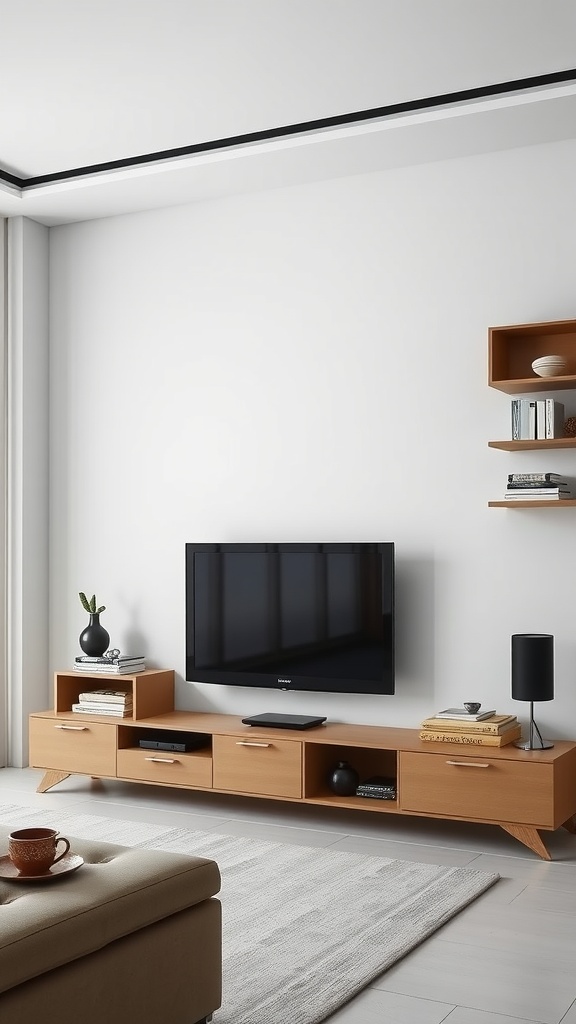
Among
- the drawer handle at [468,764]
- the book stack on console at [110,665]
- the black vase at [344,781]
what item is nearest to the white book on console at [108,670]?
the book stack on console at [110,665]

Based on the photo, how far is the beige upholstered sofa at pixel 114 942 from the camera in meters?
2.07

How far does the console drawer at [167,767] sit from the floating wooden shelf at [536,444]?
1.90 metres

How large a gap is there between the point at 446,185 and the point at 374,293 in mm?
572

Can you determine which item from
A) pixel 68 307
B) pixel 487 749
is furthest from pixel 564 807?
pixel 68 307

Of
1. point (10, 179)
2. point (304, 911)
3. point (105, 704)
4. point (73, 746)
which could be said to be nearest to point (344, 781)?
point (304, 911)

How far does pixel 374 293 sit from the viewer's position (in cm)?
490

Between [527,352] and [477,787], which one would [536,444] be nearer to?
[527,352]

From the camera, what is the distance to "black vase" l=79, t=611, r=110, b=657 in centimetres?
527

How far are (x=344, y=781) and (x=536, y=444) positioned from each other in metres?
1.62

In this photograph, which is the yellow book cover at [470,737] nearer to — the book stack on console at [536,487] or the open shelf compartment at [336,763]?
the open shelf compartment at [336,763]

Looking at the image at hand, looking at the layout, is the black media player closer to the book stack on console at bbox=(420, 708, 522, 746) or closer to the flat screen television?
the flat screen television

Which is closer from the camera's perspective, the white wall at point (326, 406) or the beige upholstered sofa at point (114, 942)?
the beige upholstered sofa at point (114, 942)

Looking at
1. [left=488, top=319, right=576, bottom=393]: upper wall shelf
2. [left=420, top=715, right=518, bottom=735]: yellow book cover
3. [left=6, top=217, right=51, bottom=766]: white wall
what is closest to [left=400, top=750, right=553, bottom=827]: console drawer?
[left=420, top=715, right=518, bottom=735]: yellow book cover

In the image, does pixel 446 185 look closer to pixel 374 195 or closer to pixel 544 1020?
pixel 374 195
